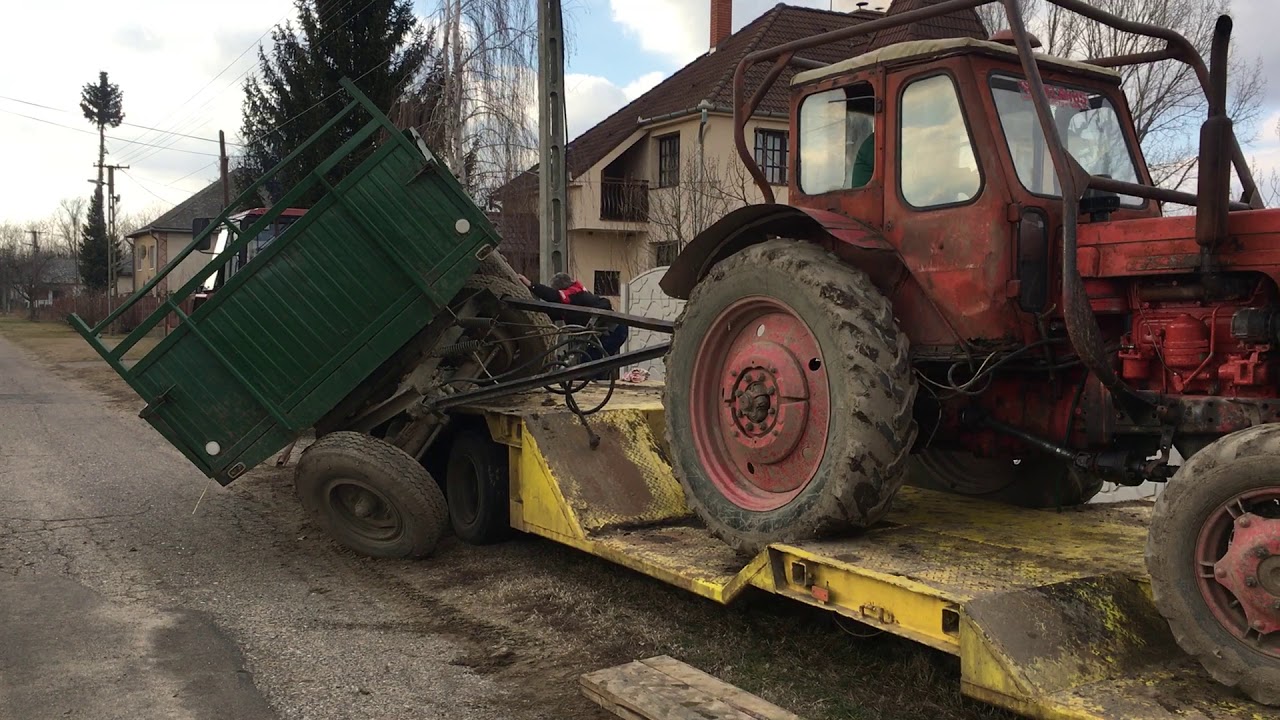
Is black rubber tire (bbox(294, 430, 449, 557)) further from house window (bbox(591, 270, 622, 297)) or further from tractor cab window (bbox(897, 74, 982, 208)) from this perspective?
house window (bbox(591, 270, 622, 297))

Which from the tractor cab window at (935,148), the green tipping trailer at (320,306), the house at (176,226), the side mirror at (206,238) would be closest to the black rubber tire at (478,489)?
the green tipping trailer at (320,306)

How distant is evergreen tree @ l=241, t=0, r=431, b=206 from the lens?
1006 inches

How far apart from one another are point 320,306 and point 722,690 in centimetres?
387

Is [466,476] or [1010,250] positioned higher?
[1010,250]

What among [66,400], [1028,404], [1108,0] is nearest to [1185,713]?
[1028,404]

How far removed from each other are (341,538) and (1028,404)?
461 centimetres

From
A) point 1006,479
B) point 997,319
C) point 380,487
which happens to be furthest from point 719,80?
point 997,319

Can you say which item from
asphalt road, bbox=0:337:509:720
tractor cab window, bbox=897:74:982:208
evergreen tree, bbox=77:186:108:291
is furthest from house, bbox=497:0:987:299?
evergreen tree, bbox=77:186:108:291

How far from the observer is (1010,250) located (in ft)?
14.4

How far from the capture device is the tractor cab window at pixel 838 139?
503 cm

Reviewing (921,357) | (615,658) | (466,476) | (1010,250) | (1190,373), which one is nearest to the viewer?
(1190,373)

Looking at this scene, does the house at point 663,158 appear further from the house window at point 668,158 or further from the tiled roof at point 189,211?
the tiled roof at point 189,211

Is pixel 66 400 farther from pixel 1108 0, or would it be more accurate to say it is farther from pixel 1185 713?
pixel 1108 0

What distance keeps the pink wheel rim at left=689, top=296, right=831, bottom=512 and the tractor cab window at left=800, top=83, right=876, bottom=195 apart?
785mm
